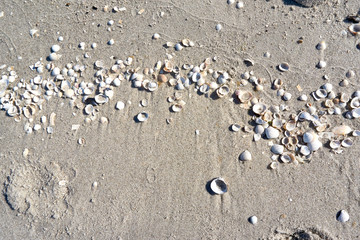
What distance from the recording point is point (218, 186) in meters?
2.59

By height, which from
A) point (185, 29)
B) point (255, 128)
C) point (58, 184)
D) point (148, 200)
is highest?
point (185, 29)

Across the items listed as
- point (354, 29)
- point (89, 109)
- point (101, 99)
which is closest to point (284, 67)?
point (354, 29)

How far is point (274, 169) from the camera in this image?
2.60 meters

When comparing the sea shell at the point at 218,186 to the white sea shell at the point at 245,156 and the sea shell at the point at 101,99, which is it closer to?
the white sea shell at the point at 245,156

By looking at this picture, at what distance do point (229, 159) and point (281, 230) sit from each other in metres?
0.85

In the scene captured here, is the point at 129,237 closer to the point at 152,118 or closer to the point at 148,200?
the point at 148,200

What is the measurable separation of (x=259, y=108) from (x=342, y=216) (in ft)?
4.32

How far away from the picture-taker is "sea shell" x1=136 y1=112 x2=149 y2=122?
2.79 meters

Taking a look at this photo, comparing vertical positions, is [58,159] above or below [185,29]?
below

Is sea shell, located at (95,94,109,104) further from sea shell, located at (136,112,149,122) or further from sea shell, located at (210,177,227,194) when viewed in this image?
sea shell, located at (210,177,227,194)

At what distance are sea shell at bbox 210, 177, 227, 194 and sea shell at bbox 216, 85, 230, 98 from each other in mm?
906

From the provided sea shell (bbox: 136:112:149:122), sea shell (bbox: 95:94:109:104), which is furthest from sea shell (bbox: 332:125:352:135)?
sea shell (bbox: 95:94:109:104)

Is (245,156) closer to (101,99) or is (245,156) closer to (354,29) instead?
(101,99)

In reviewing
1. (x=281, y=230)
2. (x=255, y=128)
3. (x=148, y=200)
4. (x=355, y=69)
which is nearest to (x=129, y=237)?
(x=148, y=200)
